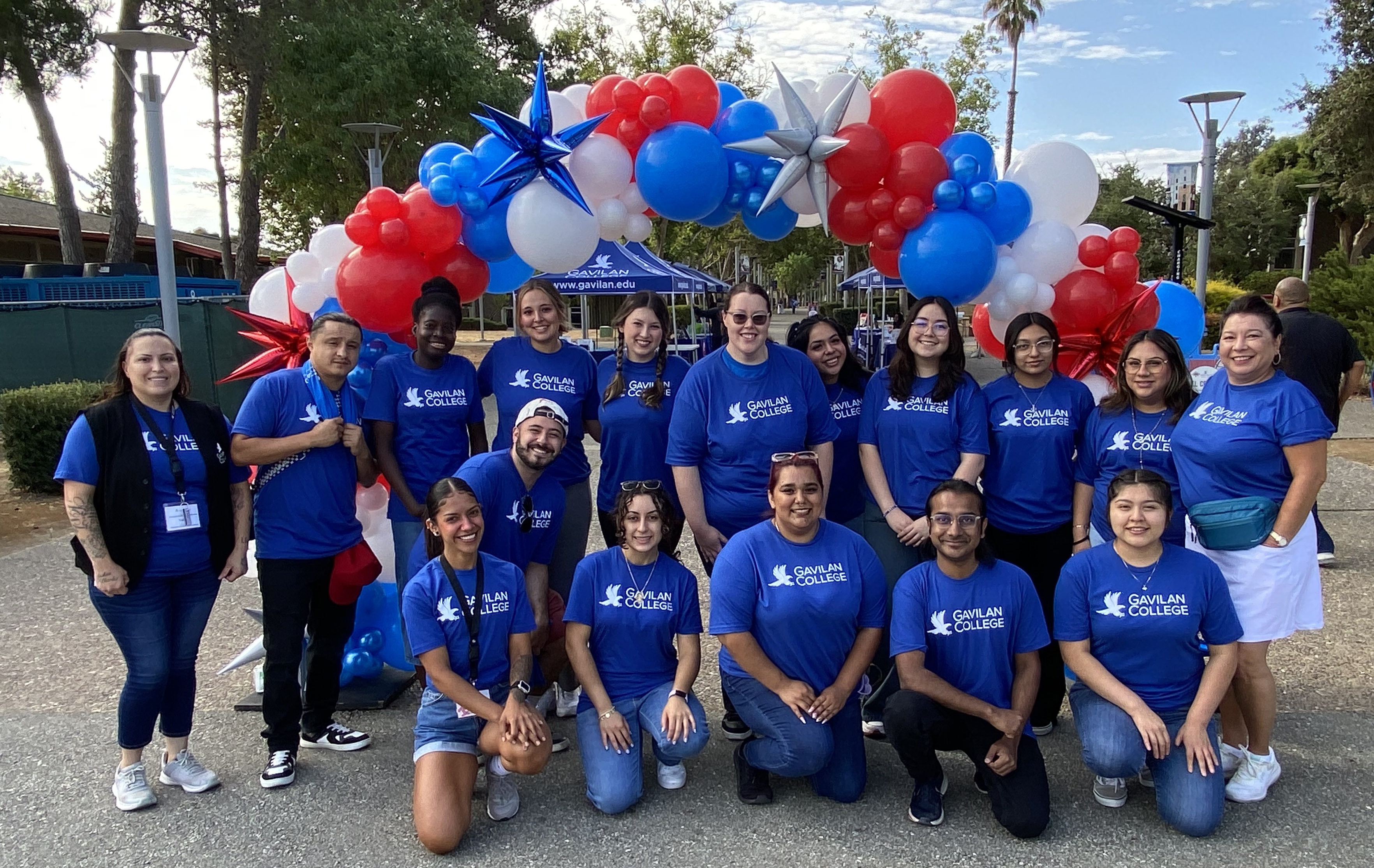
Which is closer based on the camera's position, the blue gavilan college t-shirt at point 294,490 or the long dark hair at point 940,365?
the blue gavilan college t-shirt at point 294,490

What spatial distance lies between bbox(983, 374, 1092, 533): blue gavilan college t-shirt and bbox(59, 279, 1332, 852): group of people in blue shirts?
0.01 meters

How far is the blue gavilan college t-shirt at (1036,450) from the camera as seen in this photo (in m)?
3.50

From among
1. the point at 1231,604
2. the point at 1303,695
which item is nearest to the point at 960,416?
the point at 1231,604

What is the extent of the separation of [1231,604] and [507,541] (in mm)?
2505

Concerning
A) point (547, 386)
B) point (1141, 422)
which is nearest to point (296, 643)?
point (547, 386)

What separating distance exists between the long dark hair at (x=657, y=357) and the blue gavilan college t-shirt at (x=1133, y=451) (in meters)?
1.66

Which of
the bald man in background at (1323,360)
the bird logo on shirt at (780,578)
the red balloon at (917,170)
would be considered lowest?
the bird logo on shirt at (780,578)

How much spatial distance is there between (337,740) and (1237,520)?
335 cm

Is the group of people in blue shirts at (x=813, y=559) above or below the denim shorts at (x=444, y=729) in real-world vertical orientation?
above

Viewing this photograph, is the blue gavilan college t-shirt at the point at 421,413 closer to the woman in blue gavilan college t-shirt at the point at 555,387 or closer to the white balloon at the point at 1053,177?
the woman in blue gavilan college t-shirt at the point at 555,387

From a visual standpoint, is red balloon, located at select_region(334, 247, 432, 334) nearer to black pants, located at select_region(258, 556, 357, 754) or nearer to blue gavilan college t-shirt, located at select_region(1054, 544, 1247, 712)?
black pants, located at select_region(258, 556, 357, 754)

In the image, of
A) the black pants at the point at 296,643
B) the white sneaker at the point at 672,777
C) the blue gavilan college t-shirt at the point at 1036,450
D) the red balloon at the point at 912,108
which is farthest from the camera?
the red balloon at the point at 912,108

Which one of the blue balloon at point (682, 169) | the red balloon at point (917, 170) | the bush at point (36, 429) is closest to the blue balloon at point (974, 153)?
the red balloon at point (917, 170)

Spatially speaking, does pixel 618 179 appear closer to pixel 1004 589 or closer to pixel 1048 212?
pixel 1048 212
